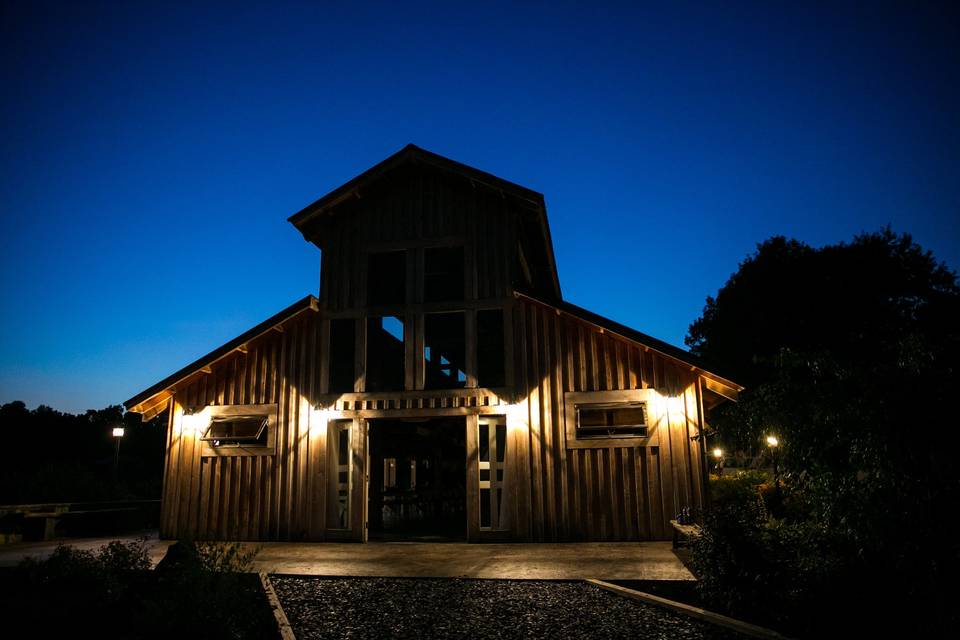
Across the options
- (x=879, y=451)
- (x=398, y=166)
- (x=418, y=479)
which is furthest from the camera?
(x=418, y=479)

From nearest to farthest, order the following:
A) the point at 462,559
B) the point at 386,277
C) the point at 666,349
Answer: the point at 462,559
the point at 666,349
the point at 386,277

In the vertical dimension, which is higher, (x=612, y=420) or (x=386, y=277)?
(x=386, y=277)

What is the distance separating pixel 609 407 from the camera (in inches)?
495

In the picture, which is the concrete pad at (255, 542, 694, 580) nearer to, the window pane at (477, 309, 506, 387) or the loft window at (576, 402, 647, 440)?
the loft window at (576, 402, 647, 440)

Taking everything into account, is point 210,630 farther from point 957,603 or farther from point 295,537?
point 295,537

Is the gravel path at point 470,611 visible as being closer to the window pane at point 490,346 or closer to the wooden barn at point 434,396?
the wooden barn at point 434,396

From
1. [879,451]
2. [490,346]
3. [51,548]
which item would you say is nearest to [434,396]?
[490,346]

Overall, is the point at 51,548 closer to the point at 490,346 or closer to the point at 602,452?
the point at 490,346

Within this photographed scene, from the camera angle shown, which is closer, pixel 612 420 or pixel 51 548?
pixel 51 548

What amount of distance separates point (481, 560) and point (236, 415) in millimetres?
6495

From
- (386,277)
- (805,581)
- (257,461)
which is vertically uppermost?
(386,277)

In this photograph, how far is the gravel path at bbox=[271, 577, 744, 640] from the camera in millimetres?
6195

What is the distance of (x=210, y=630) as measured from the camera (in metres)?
5.33

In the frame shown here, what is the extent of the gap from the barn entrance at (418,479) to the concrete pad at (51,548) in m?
4.13
